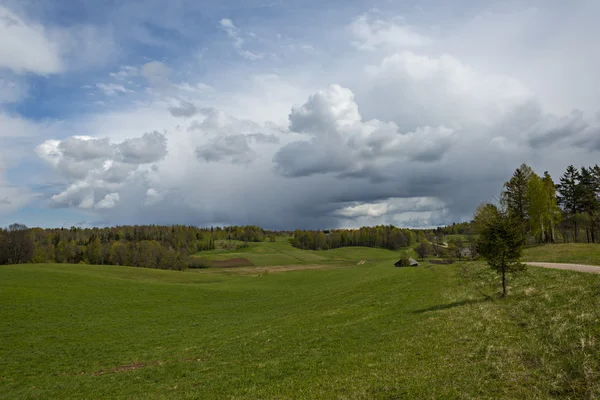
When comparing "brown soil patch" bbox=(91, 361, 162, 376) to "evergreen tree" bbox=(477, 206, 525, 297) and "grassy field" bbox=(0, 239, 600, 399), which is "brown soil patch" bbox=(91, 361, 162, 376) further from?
"evergreen tree" bbox=(477, 206, 525, 297)

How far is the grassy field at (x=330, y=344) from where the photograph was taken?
41.0ft

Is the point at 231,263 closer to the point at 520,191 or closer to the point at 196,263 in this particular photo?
the point at 196,263

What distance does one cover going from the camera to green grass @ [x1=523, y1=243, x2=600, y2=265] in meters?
47.0

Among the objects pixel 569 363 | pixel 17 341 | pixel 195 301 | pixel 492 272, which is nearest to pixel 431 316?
pixel 569 363

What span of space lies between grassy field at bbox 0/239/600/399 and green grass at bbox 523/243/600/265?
58.6 feet

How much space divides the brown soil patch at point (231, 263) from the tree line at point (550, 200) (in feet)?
344

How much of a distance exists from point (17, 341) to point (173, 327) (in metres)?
13.8

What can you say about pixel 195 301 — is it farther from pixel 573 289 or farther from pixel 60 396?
pixel 573 289

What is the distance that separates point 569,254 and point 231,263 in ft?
411

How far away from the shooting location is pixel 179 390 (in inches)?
693

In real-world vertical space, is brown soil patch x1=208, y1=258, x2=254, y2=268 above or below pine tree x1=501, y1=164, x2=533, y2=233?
below

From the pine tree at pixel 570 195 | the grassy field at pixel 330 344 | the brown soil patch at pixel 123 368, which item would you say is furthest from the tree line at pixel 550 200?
the brown soil patch at pixel 123 368

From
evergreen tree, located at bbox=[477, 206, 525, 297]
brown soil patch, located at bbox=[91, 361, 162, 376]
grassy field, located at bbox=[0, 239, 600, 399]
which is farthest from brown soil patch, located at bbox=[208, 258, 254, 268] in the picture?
evergreen tree, located at bbox=[477, 206, 525, 297]

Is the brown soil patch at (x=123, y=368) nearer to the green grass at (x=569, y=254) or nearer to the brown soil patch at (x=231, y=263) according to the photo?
the green grass at (x=569, y=254)
